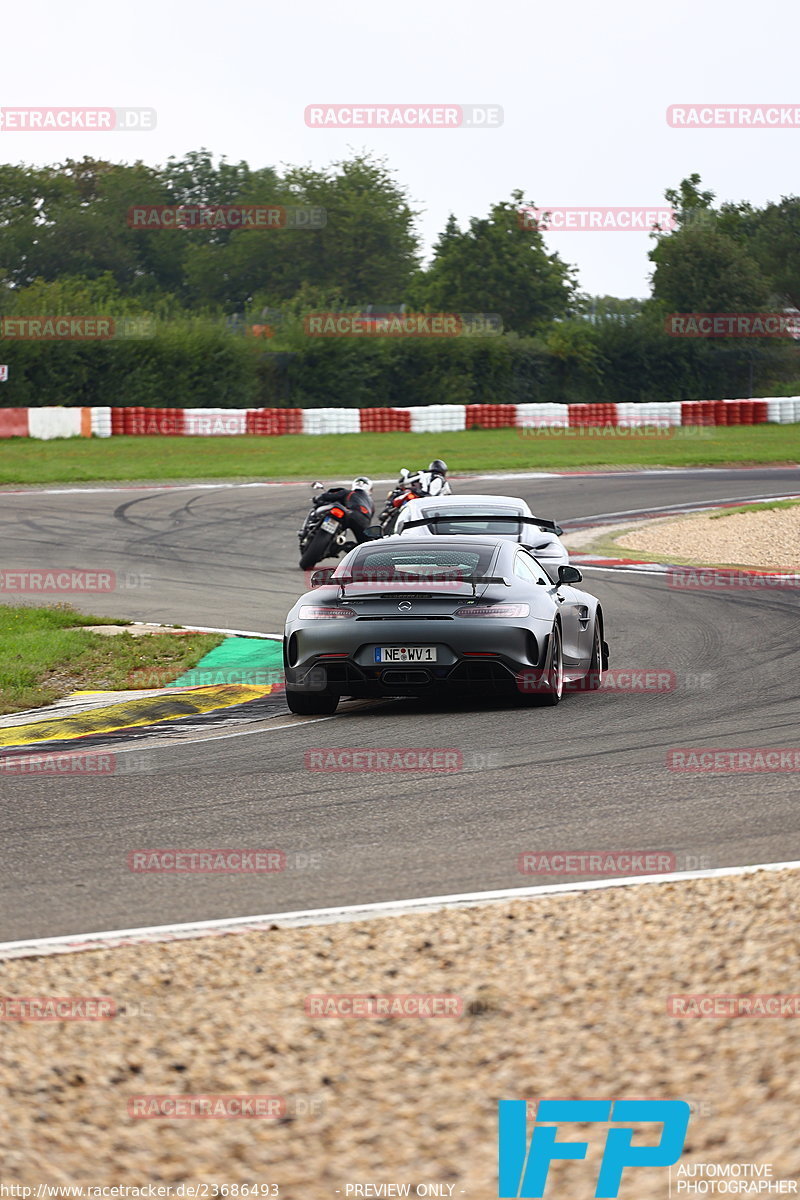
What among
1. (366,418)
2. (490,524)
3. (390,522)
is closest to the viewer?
(490,524)

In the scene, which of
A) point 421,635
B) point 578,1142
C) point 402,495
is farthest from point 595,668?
point 402,495

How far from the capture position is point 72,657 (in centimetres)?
1318

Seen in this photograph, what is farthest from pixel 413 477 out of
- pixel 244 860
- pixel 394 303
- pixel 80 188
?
pixel 80 188

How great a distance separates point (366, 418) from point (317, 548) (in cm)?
2562

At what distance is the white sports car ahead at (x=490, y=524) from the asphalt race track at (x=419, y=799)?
3.78 feet

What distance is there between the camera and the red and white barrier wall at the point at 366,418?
4106 centimetres

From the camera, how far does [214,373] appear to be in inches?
1965

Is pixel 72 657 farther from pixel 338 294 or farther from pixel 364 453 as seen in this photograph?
pixel 338 294

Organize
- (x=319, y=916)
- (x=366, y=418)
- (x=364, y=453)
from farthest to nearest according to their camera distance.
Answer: (x=366, y=418) → (x=364, y=453) → (x=319, y=916)

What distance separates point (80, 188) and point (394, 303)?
2645cm

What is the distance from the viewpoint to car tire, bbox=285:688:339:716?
35.8 ft

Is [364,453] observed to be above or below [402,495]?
above

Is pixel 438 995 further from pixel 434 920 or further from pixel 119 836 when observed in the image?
pixel 119 836

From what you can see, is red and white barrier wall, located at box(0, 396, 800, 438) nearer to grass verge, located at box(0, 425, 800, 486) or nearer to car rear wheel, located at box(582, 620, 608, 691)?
grass verge, located at box(0, 425, 800, 486)
